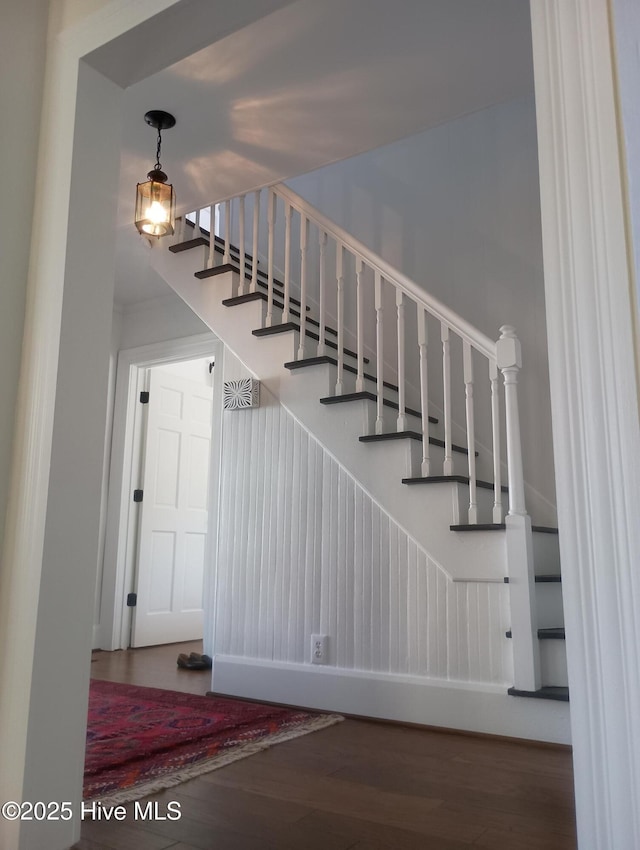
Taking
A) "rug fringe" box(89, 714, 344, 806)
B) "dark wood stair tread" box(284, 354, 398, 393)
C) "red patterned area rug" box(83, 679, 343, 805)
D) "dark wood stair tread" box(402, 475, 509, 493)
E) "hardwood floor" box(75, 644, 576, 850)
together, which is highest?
"dark wood stair tread" box(284, 354, 398, 393)

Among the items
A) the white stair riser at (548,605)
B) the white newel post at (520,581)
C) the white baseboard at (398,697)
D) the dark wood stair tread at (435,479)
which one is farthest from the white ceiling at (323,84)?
the white baseboard at (398,697)

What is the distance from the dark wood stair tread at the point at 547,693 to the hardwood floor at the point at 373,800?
0.57 ft

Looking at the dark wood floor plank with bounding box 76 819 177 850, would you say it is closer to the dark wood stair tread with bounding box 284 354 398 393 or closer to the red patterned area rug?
the red patterned area rug

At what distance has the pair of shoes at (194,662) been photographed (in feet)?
13.4

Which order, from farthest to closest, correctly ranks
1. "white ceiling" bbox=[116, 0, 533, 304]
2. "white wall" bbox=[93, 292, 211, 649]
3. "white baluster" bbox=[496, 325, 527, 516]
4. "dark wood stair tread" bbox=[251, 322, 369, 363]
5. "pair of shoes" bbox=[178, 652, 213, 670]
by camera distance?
1. "white wall" bbox=[93, 292, 211, 649]
2. "pair of shoes" bbox=[178, 652, 213, 670]
3. "dark wood stair tread" bbox=[251, 322, 369, 363]
4. "white baluster" bbox=[496, 325, 527, 516]
5. "white ceiling" bbox=[116, 0, 533, 304]

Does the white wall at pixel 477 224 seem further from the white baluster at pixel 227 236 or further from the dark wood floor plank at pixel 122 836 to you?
the dark wood floor plank at pixel 122 836

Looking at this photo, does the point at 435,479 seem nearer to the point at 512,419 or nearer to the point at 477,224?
the point at 512,419

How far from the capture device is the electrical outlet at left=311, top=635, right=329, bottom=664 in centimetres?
312

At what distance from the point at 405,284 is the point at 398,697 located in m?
1.84

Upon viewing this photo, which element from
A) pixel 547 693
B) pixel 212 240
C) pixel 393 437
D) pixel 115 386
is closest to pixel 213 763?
pixel 547 693

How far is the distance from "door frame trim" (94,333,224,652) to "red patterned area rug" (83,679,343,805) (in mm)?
1413

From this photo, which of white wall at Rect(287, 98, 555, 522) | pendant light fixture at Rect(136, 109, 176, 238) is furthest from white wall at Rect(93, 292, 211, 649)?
pendant light fixture at Rect(136, 109, 176, 238)

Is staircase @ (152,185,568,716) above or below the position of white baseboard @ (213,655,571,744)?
above

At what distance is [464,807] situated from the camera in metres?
1.86
